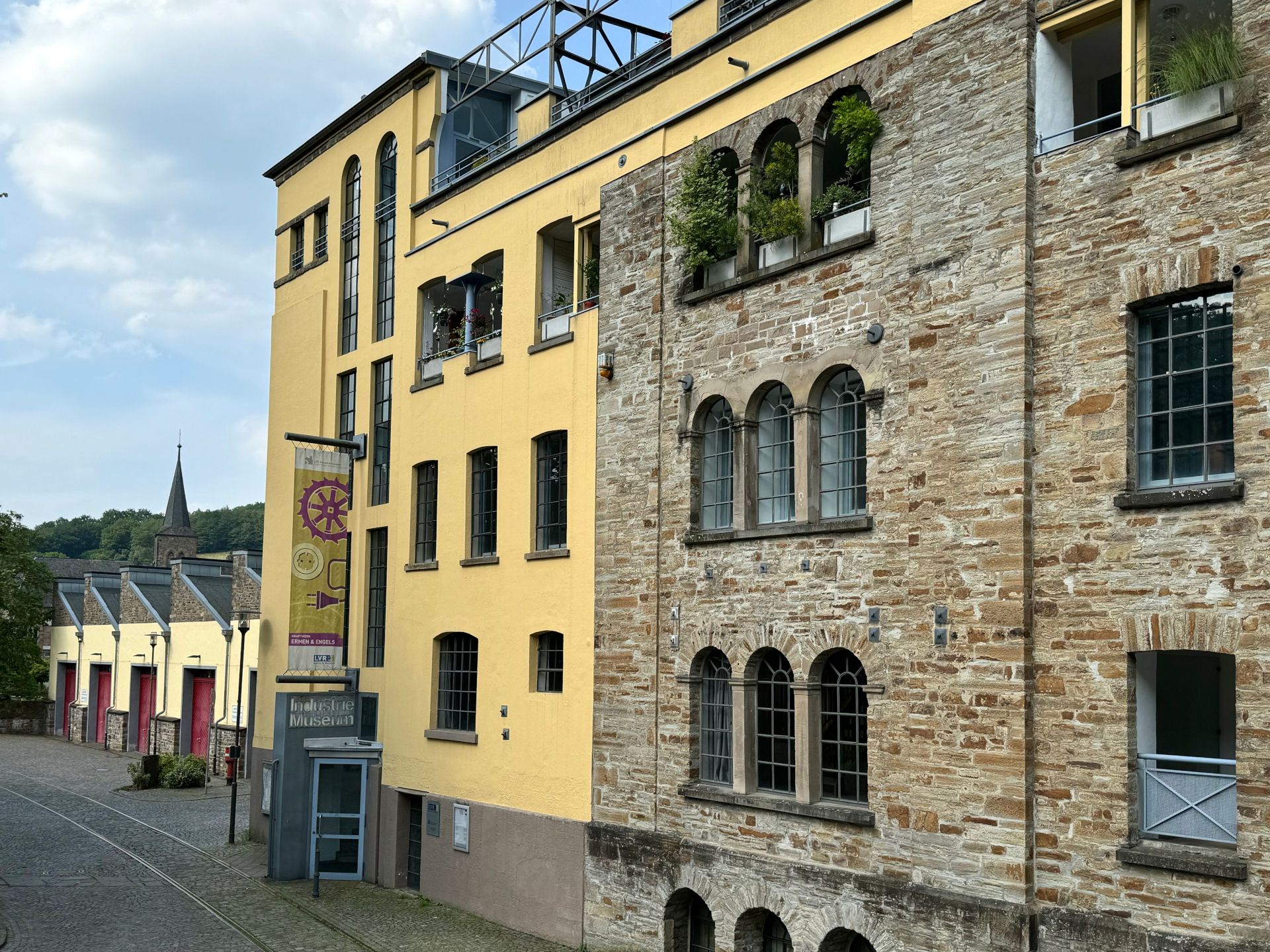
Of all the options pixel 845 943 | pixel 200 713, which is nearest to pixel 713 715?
pixel 845 943

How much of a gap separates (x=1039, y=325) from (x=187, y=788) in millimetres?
32793

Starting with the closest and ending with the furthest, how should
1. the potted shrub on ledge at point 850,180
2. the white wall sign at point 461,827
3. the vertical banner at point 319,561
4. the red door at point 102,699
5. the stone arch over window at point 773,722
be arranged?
the potted shrub on ledge at point 850,180
the stone arch over window at point 773,722
the white wall sign at point 461,827
the vertical banner at point 319,561
the red door at point 102,699

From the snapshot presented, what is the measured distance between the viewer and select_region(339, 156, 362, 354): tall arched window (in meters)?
26.7

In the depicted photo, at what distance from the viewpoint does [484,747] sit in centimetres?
2070

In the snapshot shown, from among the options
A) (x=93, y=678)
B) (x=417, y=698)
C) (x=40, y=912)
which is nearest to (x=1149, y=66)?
(x=417, y=698)

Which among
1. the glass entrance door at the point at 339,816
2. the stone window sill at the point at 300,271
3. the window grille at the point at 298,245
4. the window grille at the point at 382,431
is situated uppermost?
the window grille at the point at 298,245

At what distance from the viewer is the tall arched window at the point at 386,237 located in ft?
83.6

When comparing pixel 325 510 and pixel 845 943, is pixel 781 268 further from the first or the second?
pixel 325 510

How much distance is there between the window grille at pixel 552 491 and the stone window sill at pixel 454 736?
3466mm

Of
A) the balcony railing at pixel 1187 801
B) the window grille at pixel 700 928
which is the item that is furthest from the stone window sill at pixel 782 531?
the window grille at pixel 700 928

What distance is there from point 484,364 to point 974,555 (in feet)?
35.5

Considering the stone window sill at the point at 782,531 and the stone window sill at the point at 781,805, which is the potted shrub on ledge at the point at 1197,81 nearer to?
the stone window sill at the point at 782,531

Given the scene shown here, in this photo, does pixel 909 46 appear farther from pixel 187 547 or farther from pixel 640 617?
pixel 187 547

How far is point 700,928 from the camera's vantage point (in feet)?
53.9
